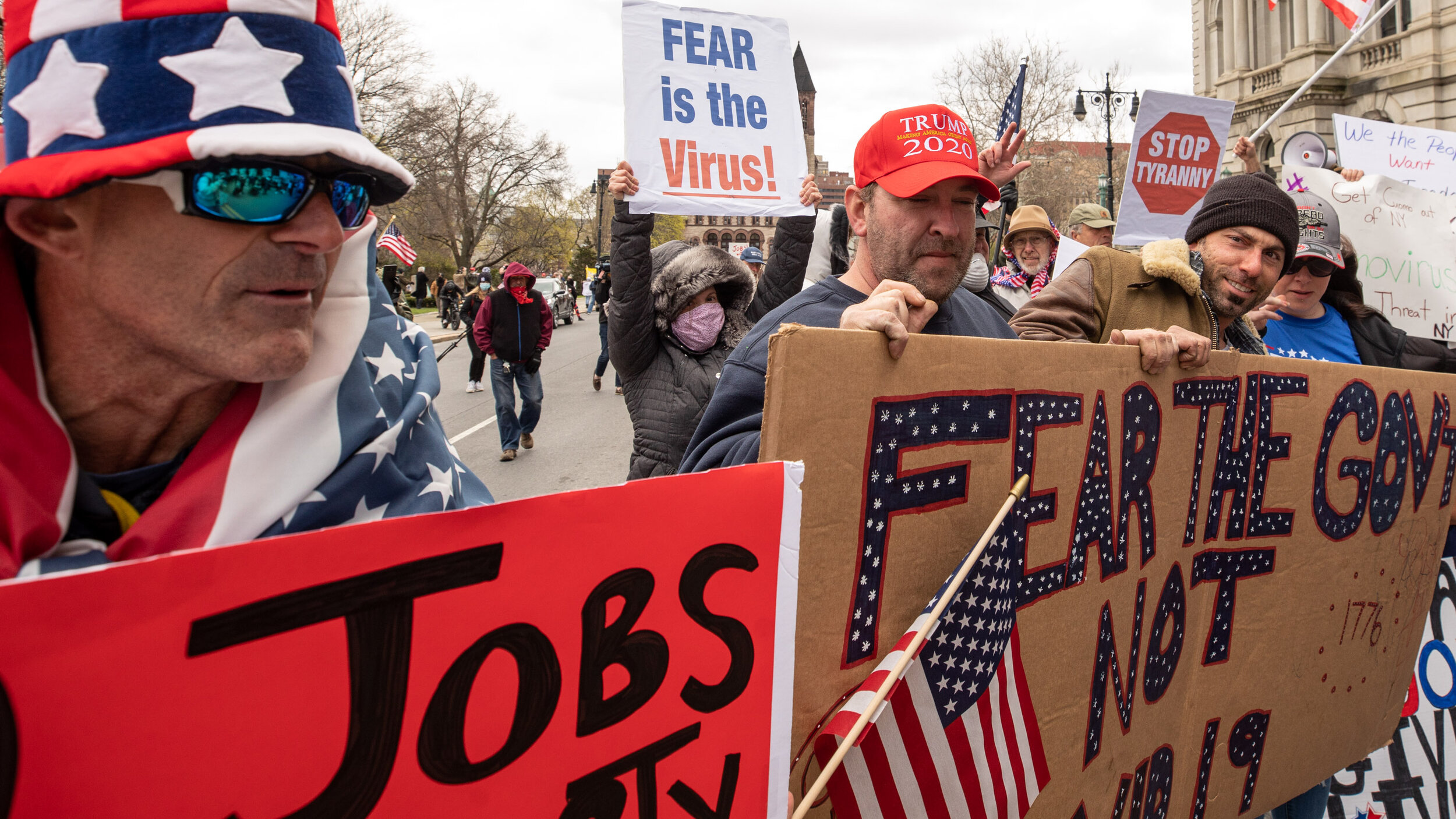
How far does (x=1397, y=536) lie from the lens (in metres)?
2.54

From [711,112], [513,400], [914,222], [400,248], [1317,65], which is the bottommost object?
[513,400]

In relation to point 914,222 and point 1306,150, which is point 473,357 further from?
point 914,222

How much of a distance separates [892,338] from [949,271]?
2.74 feet

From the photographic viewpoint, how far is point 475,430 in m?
10.7

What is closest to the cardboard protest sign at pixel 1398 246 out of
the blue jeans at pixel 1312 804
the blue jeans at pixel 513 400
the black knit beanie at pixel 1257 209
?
the black knit beanie at pixel 1257 209

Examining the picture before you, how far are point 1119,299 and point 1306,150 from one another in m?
4.70

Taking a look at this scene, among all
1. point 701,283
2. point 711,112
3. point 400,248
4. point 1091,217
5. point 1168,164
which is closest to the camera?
point 701,283

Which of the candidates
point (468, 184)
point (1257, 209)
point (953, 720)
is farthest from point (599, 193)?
point (953, 720)

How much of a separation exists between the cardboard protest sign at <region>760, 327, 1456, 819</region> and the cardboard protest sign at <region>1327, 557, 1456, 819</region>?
0.34 m

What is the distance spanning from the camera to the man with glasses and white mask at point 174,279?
0.91 metres

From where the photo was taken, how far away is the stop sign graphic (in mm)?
5160

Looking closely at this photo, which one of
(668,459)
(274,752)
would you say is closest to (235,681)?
(274,752)

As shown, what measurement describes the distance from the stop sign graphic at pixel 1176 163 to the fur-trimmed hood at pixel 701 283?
2.90 metres

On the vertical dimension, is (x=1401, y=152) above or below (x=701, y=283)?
above
